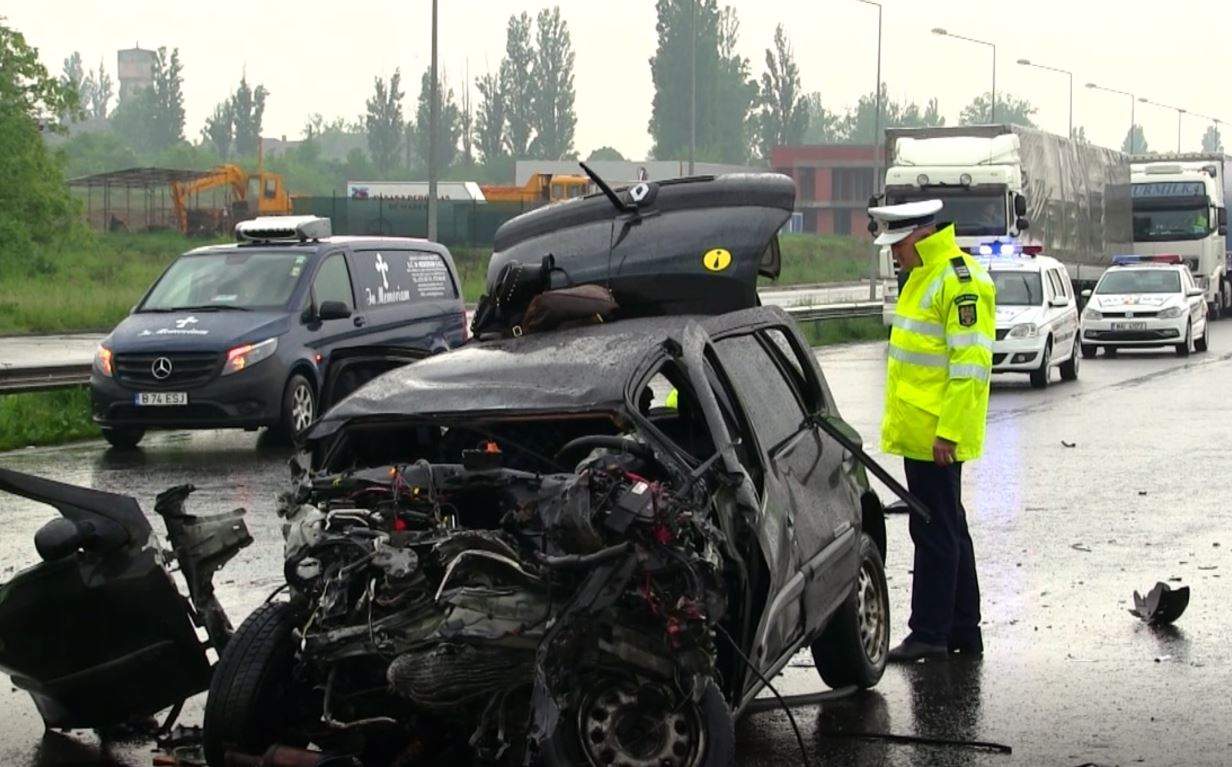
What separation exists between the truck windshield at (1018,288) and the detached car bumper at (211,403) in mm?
12011

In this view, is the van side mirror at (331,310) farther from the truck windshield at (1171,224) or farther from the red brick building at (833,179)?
the red brick building at (833,179)

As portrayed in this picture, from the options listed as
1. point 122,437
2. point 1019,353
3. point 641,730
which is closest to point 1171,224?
point 1019,353

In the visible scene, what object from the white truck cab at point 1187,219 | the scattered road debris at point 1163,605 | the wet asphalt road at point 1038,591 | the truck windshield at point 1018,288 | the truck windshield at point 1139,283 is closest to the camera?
the wet asphalt road at point 1038,591

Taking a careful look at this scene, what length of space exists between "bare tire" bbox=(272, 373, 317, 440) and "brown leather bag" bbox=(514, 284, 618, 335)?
33.0 feet

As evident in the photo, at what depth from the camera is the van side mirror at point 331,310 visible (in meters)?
17.9

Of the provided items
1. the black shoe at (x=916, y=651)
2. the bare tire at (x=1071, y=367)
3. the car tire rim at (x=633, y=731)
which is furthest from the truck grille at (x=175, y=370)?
the bare tire at (x=1071, y=367)

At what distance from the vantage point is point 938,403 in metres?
8.62

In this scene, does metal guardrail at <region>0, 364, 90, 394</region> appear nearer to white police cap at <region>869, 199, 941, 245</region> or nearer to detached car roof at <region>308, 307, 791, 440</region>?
white police cap at <region>869, 199, 941, 245</region>

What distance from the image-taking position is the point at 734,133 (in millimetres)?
139125

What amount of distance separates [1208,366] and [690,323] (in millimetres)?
24858

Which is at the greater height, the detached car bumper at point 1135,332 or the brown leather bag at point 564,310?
the brown leather bag at point 564,310

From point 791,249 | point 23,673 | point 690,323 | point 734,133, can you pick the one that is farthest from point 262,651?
point 734,133

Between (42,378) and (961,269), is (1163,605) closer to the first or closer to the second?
(961,269)

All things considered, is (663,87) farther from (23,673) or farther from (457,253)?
(23,673)
